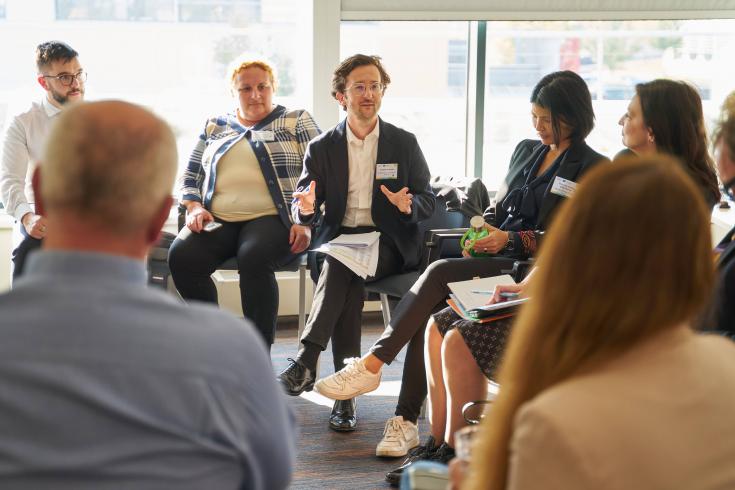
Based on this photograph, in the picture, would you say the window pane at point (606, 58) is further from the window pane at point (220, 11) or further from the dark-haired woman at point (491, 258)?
the dark-haired woman at point (491, 258)

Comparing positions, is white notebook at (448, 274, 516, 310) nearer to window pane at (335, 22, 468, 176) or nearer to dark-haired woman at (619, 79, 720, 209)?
dark-haired woman at (619, 79, 720, 209)

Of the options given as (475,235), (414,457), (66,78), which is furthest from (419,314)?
(66,78)

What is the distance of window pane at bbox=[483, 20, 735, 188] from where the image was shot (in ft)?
17.3

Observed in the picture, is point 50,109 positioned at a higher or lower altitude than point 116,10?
lower

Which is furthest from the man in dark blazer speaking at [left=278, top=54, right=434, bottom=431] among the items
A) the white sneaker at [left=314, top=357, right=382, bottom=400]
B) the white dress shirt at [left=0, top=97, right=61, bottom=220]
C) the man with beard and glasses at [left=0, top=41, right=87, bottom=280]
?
the white dress shirt at [left=0, top=97, right=61, bottom=220]

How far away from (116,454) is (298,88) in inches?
171

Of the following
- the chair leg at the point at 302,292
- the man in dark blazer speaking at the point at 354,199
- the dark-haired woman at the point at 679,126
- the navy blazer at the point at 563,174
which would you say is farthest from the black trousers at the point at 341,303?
the dark-haired woman at the point at 679,126

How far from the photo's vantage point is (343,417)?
3611mm

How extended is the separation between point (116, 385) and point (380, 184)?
286 centimetres

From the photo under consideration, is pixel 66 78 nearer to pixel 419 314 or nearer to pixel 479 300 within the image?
pixel 419 314

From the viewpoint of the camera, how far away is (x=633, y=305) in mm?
1082

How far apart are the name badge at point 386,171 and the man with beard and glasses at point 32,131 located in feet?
5.11

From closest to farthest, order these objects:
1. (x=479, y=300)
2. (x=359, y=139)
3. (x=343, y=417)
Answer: (x=479, y=300) → (x=343, y=417) → (x=359, y=139)

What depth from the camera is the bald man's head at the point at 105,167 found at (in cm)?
111
